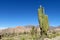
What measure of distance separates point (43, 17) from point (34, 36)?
3295 mm

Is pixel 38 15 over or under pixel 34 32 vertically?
over

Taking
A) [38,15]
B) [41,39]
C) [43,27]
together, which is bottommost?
[41,39]

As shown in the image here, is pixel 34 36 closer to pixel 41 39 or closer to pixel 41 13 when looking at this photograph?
pixel 41 39

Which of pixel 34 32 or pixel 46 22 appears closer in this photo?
pixel 46 22

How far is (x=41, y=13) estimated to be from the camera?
2550cm

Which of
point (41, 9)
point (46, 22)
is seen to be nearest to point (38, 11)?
point (41, 9)

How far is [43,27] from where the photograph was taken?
25.3 meters

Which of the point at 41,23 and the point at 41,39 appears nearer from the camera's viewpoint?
the point at 41,23

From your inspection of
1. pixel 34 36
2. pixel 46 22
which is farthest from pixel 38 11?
pixel 34 36

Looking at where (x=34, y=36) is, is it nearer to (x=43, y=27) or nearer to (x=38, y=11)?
(x=43, y=27)

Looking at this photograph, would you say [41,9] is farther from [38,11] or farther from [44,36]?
[44,36]

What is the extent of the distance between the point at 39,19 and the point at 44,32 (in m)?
2.41

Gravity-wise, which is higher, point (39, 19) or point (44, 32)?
point (39, 19)

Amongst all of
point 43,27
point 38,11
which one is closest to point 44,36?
point 43,27
